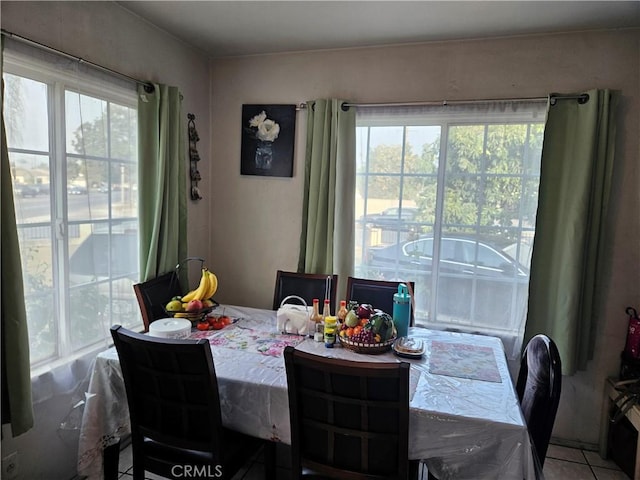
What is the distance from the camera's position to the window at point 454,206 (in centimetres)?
256

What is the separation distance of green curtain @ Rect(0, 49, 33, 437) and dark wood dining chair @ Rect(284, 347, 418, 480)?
3.73 ft

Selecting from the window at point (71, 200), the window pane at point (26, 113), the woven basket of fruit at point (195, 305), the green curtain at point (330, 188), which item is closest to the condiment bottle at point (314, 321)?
the woven basket of fruit at point (195, 305)

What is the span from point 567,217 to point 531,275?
39 cm

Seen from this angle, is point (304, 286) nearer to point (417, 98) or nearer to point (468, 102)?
point (417, 98)

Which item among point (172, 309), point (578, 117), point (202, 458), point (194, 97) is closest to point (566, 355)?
point (578, 117)

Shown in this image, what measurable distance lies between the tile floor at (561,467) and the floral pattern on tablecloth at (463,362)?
37.3 inches

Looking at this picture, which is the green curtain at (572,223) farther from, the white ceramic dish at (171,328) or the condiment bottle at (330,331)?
the white ceramic dish at (171,328)

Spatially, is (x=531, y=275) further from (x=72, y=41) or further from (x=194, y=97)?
(x=72, y=41)

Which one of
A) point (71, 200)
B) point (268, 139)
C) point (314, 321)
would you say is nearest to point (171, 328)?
point (314, 321)

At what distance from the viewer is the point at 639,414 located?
6.91 feet

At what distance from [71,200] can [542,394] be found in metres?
2.20

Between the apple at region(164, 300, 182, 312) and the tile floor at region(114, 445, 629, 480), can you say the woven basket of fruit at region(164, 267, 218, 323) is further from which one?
the tile floor at region(114, 445, 629, 480)

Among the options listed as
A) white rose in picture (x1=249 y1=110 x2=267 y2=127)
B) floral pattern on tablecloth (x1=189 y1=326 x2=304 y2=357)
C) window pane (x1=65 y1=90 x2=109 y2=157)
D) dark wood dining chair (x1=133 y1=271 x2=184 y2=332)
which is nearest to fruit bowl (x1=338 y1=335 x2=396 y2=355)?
floral pattern on tablecloth (x1=189 y1=326 x2=304 y2=357)

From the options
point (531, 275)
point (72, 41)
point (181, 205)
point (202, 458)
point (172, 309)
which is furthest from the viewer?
point (181, 205)
